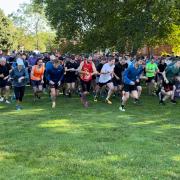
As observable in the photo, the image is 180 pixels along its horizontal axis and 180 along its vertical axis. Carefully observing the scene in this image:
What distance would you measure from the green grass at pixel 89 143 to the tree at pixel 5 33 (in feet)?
123

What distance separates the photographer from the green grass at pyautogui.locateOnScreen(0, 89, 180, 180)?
7788 mm

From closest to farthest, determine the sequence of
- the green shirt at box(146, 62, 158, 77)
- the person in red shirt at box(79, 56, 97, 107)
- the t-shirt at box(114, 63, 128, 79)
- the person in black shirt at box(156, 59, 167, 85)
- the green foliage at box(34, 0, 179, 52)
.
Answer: the person in red shirt at box(79, 56, 97, 107), the t-shirt at box(114, 63, 128, 79), the green shirt at box(146, 62, 158, 77), the person in black shirt at box(156, 59, 167, 85), the green foliage at box(34, 0, 179, 52)

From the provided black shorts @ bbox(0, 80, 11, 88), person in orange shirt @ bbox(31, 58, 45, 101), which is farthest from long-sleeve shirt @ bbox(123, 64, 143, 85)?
black shorts @ bbox(0, 80, 11, 88)

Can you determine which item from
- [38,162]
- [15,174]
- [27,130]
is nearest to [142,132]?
[27,130]

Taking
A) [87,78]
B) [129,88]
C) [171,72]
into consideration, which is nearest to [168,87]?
[171,72]

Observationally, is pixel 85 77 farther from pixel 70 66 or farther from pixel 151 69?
pixel 151 69

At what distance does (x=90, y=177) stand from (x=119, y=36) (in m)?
24.4

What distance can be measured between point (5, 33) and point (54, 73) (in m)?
37.7

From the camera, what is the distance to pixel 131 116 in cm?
1410

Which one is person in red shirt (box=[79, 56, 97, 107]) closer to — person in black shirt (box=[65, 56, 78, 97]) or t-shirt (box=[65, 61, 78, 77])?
person in black shirt (box=[65, 56, 78, 97])

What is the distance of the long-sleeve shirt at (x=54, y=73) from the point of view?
52.1ft

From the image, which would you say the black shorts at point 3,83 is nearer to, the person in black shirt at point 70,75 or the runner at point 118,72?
the person in black shirt at point 70,75

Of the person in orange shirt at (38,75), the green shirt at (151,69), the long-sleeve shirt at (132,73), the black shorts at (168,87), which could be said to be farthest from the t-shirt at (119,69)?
the person in orange shirt at (38,75)

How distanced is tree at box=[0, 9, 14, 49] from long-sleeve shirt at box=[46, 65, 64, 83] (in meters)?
36.8
